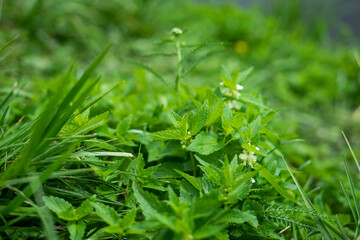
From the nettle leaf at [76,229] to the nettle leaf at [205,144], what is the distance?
0.38m

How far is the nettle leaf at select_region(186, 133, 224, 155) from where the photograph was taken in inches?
38.9

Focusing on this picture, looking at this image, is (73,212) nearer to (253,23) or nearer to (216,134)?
(216,134)

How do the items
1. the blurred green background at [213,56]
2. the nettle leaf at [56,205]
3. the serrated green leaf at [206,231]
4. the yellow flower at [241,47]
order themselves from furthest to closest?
1. the yellow flower at [241,47]
2. the blurred green background at [213,56]
3. the nettle leaf at [56,205]
4. the serrated green leaf at [206,231]

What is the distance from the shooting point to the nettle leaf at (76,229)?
32.8 inches

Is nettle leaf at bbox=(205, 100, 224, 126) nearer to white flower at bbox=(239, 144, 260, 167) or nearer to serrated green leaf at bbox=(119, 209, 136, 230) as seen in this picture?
white flower at bbox=(239, 144, 260, 167)

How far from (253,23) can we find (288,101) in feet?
4.28

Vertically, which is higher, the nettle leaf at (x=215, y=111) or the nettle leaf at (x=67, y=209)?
the nettle leaf at (x=215, y=111)

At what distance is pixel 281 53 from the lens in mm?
3398

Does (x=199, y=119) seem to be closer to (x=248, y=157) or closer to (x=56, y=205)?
(x=248, y=157)

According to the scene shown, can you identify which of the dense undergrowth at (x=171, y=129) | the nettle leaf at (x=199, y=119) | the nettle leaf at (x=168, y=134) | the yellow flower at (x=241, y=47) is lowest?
the yellow flower at (x=241, y=47)

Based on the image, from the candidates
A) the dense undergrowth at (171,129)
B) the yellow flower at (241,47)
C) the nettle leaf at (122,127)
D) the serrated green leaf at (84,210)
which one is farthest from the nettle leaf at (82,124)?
the yellow flower at (241,47)

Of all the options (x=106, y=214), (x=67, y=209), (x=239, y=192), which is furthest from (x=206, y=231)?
(x=67, y=209)

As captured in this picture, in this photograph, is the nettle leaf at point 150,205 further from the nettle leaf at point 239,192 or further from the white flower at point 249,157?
the white flower at point 249,157

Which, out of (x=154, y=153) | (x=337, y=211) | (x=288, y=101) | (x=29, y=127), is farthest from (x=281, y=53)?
(x=29, y=127)
